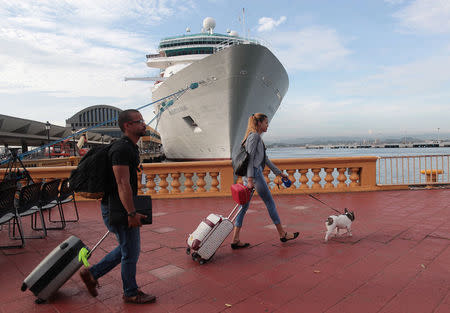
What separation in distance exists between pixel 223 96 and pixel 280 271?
15.4m

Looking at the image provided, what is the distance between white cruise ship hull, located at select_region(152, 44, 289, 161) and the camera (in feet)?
56.5

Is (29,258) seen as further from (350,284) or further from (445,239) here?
(445,239)

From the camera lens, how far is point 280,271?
293cm

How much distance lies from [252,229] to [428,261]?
6.89 feet

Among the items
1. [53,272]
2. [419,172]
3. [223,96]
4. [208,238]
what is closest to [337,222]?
[208,238]

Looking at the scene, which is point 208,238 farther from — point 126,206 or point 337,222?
point 337,222

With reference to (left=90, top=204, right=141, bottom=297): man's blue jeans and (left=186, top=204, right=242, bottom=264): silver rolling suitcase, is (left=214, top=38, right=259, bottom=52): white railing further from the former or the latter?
(left=90, top=204, right=141, bottom=297): man's blue jeans

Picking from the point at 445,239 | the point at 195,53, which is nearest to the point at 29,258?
the point at 445,239

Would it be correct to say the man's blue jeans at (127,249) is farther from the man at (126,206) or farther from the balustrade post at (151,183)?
the balustrade post at (151,183)

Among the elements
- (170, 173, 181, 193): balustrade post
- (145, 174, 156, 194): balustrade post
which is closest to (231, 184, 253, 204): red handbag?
(170, 173, 181, 193): balustrade post

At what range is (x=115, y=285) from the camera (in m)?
2.75

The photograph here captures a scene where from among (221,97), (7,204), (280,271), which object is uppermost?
(221,97)

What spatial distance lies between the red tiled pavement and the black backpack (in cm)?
90

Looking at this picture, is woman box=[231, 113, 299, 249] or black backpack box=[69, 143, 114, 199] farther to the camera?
woman box=[231, 113, 299, 249]
